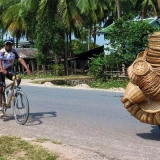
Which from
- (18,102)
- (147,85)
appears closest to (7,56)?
(18,102)

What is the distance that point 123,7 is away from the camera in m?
37.6

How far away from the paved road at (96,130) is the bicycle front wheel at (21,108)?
0.13 metres

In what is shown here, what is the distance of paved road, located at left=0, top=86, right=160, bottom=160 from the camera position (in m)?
5.36

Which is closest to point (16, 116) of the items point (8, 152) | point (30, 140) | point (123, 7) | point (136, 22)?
point (30, 140)

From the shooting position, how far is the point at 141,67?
5.41m

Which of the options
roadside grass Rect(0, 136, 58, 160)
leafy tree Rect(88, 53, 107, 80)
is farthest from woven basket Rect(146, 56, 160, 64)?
leafy tree Rect(88, 53, 107, 80)

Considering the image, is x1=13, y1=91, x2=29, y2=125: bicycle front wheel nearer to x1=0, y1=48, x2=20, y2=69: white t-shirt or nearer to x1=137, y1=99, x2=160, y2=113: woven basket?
x1=0, y1=48, x2=20, y2=69: white t-shirt

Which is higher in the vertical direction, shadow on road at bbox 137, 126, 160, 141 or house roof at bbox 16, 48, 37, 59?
house roof at bbox 16, 48, 37, 59

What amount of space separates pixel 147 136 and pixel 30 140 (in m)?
1.96

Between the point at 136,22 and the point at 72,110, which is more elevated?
the point at 136,22

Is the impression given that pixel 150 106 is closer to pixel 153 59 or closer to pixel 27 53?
pixel 153 59

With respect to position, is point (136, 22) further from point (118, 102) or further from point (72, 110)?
point (72, 110)

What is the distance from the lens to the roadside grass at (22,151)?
476 cm

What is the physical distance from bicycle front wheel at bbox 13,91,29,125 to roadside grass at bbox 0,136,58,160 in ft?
5.51
